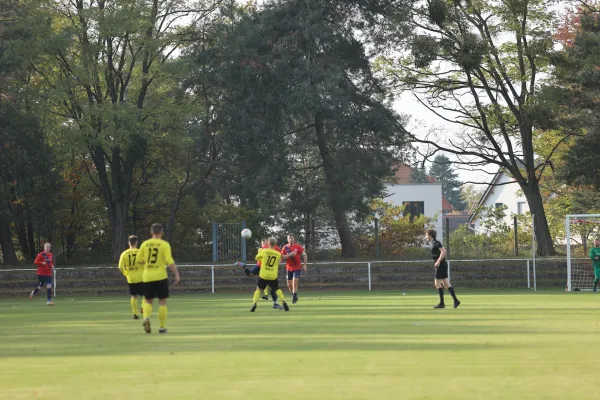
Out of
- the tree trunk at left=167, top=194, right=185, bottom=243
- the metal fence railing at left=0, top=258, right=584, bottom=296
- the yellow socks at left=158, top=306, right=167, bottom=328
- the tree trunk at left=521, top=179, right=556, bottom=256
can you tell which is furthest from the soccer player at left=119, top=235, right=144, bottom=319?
the tree trunk at left=167, top=194, right=185, bottom=243

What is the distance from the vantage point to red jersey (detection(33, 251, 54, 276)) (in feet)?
98.6

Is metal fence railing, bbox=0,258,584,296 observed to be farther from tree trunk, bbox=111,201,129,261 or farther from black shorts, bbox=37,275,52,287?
black shorts, bbox=37,275,52,287

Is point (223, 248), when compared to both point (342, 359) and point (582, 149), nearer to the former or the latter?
point (582, 149)

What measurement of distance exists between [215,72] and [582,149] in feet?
52.5

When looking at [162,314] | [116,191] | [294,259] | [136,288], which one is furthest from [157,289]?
[116,191]

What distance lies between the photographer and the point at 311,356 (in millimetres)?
12656

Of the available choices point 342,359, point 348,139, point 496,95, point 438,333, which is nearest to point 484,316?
point 438,333

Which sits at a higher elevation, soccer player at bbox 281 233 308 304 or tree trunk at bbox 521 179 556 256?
tree trunk at bbox 521 179 556 256

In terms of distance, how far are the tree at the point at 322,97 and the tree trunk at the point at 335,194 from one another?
43 mm

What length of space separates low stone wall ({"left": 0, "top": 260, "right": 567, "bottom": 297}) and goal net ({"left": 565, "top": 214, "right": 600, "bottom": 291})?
0.63m

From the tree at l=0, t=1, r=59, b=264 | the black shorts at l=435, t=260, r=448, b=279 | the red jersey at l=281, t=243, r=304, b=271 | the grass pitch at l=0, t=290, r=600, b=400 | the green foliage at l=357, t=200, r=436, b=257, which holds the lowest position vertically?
the grass pitch at l=0, t=290, r=600, b=400

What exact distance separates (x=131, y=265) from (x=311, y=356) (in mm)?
8713

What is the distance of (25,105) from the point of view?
1673 inches

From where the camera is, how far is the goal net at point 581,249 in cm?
3550
